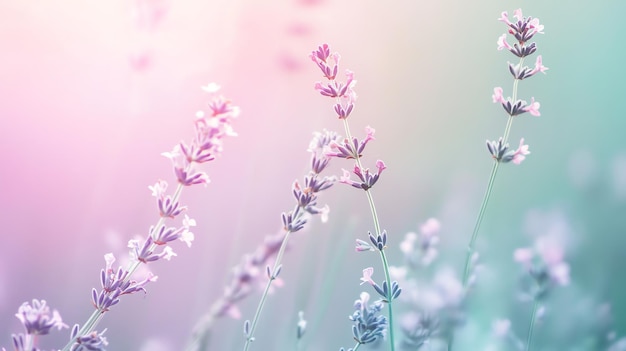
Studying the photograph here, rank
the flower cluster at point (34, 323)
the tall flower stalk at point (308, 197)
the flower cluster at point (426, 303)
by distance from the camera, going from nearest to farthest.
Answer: the flower cluster at point (34, 323), the tall flower stalk at point (308, 197), the flower cluster at point (426, 303)

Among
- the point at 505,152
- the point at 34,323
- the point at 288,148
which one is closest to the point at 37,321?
the point at 34,323

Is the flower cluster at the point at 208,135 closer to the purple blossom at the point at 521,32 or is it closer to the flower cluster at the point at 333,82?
the flower cluster at the point at 333,82

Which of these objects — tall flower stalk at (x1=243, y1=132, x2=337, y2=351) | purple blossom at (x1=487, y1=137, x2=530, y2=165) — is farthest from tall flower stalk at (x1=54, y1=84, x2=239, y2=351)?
purple blossom at (x1=487, y1=137, x2=530, y2=165)

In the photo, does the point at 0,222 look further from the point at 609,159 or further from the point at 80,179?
the point at 609,159

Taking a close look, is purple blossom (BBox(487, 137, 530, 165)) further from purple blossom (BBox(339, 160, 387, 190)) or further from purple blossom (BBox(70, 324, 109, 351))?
purple blossom (BBox(70, 324, 109, 351))

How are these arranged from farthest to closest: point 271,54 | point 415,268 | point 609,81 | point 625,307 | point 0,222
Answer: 1. point 609,81
2. point 625,307
3. point 271,54
4. point 0,222
5. point 415,268

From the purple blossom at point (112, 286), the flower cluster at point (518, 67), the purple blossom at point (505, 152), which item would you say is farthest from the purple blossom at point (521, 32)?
the purple blossom at point (112, 286)

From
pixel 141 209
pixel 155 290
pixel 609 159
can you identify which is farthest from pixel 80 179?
pixel 609 159

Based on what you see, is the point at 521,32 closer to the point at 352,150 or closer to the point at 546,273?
the point at 352,150
